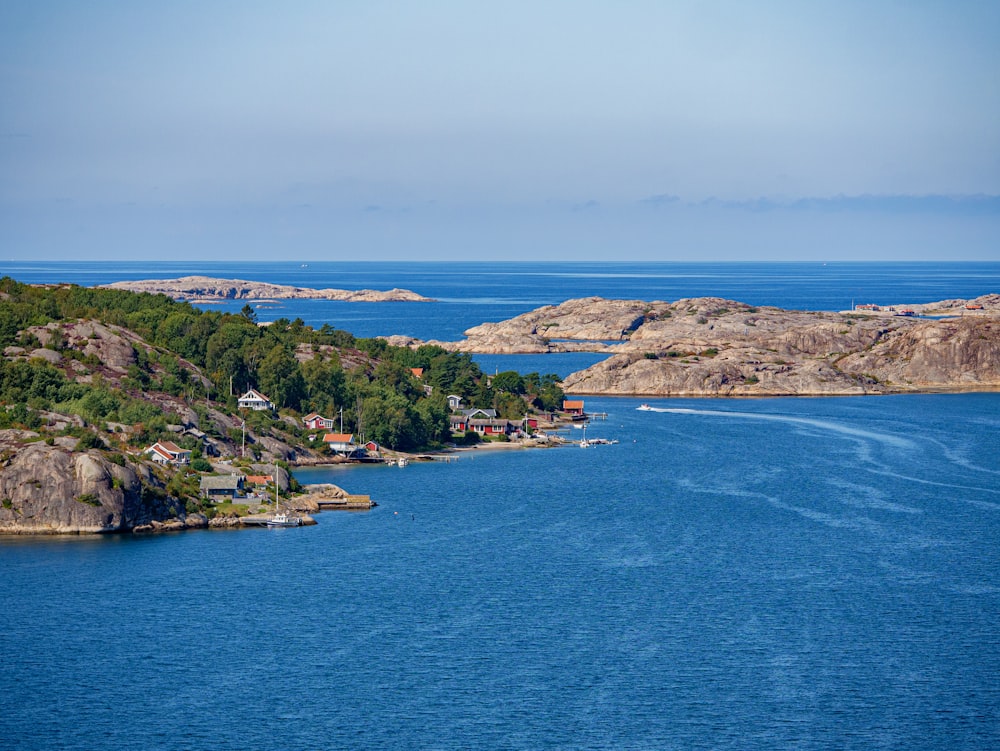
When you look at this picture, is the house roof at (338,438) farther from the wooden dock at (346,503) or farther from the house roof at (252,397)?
the wooden dock at (346,503)

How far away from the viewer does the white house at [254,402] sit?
105 metres

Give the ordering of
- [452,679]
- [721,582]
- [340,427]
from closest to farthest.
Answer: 1. [452,679]
2. [721,582]
3. [340,427]

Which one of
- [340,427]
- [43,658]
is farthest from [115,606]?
[340,427]

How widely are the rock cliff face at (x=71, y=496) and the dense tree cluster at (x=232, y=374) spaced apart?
920 centimetres

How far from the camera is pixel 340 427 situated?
342ft

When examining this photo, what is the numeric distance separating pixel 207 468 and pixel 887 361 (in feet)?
358

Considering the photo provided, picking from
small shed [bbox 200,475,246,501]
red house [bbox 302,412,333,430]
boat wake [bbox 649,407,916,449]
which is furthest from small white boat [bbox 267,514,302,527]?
boat wake [bbox 649,407,916,449]

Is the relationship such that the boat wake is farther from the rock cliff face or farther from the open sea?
the rock cliff face

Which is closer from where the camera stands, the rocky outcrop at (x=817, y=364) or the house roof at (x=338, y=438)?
the house roof at (x=338, y=438)

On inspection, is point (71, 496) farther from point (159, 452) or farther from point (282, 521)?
point (282, 521)

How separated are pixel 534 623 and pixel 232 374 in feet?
199

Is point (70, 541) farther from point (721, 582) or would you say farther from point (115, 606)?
point (721, 582)

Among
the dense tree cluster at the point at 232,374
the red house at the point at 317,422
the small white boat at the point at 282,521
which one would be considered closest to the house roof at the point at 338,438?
the dense tree cluster at the point at 232,374

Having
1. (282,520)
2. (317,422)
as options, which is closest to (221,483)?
(282,520)
